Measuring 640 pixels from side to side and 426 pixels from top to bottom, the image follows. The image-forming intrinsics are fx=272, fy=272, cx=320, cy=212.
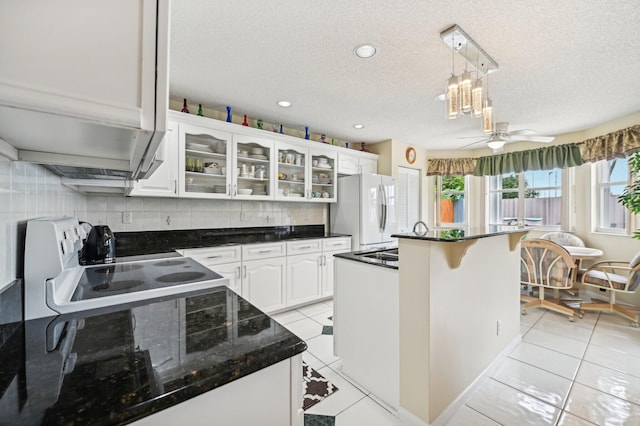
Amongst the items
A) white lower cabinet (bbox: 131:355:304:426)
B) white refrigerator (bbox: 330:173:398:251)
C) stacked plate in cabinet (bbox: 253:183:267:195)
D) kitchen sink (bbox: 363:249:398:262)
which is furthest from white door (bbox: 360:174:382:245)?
white lower cabinet (bbox: 131:355:304:426)

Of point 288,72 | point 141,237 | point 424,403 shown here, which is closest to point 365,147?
point 288,72

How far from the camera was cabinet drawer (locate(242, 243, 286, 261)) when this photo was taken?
2.94 meters

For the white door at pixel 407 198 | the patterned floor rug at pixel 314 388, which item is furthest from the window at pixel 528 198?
the patterned floor rug at pixel 314 388

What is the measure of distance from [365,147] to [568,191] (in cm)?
323

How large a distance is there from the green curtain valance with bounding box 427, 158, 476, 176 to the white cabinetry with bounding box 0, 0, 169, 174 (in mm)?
5180

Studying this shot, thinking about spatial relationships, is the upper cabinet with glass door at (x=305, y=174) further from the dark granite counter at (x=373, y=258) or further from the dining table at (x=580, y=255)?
the dining table at (x=580, y=255)

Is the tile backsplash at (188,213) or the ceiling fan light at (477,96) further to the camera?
the tile backsplash at (188,213)

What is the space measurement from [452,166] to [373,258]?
3897 millimetres

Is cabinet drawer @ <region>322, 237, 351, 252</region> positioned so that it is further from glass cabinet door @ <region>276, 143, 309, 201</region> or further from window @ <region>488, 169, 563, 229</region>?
window @ <region>488, 169, 563, 229</region>

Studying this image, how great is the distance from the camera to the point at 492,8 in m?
1.60

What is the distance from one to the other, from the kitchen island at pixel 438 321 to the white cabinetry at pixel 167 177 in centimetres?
228

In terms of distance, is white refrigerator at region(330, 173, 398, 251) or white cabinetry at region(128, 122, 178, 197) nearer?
white cabinetry at region(128, 122, 178, 197)

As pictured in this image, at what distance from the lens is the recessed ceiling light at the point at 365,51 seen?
200cm

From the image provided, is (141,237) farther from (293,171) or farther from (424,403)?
(424,403)
